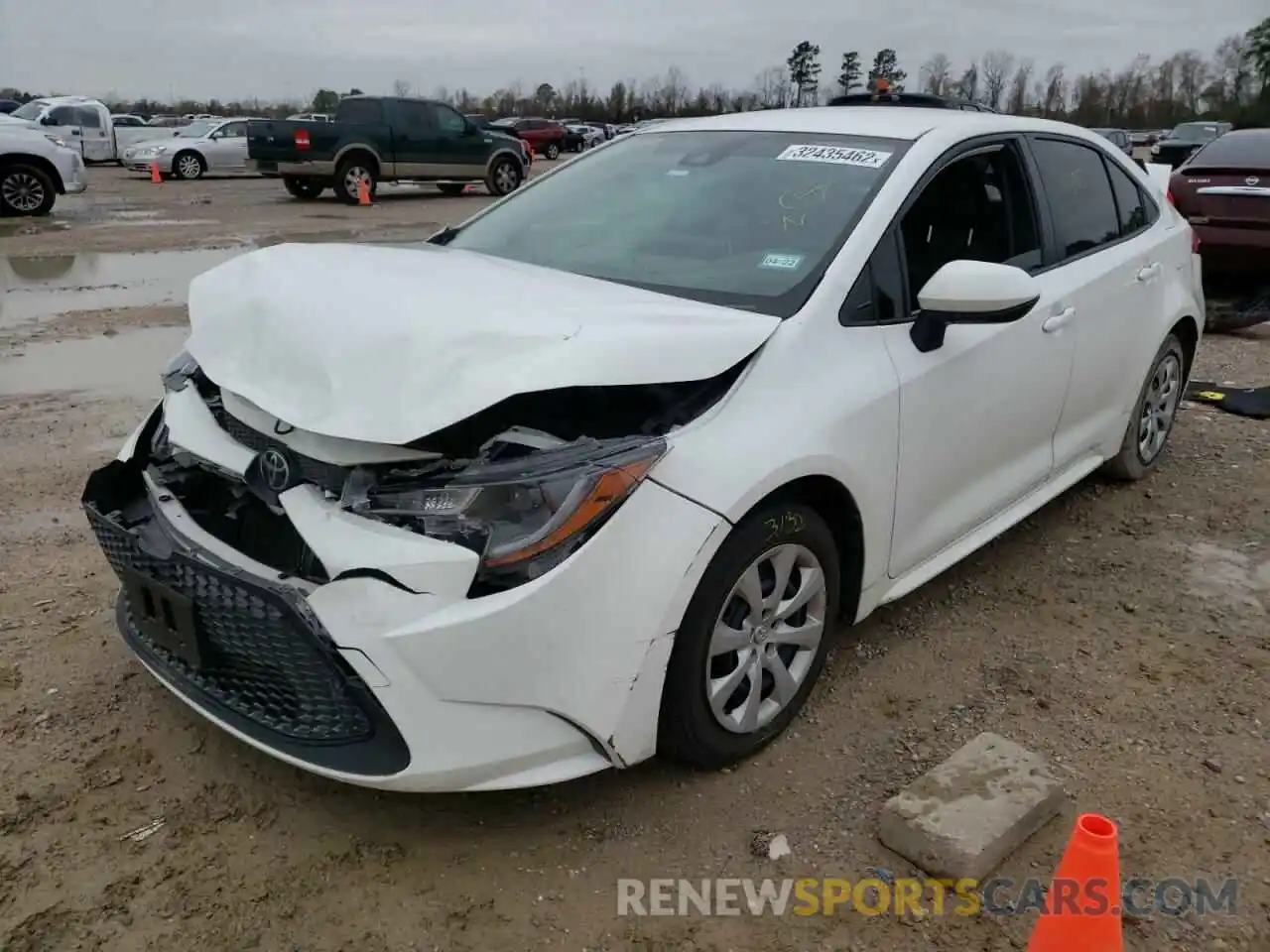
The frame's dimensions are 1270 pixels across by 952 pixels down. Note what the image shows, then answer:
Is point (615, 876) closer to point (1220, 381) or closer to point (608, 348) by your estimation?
point (608, 348)

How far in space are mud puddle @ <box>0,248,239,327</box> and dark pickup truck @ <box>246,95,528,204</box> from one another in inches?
254

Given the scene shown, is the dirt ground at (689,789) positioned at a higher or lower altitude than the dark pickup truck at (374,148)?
lower

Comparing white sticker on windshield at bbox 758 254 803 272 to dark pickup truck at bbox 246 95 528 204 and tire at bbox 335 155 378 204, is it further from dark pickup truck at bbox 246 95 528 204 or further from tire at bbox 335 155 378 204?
tire at bbox 335 155 378 204

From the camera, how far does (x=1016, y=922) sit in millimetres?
2352

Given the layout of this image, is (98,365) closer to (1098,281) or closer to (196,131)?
(1098,281)

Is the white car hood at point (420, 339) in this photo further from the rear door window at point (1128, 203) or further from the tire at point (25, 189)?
the tire at point (25, 189)

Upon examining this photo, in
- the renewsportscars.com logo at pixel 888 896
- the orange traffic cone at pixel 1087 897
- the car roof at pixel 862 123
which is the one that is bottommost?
the renewsportscars.com logo at pixel 888 896

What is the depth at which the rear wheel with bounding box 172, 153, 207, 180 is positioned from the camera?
986 inches

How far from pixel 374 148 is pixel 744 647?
59.3 ft

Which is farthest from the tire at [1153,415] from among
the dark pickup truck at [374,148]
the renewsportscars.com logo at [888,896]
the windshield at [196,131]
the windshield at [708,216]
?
the windshield at [196,131]

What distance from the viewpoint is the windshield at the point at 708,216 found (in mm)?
3018

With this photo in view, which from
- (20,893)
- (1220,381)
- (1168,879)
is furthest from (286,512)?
(1220,381)

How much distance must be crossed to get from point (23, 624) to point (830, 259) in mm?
2783

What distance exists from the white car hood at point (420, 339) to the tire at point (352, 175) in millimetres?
17008
